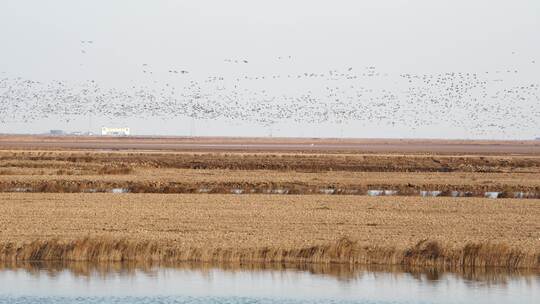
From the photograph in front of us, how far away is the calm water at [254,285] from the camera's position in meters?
19.6

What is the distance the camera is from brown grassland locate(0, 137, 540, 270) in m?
22.9

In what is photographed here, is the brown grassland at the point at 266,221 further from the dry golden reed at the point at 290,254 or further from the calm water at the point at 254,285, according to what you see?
the calm water at the point at 254,285

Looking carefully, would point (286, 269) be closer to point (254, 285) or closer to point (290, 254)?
point (290, 254)

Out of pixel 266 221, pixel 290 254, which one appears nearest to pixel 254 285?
pixel 290 254

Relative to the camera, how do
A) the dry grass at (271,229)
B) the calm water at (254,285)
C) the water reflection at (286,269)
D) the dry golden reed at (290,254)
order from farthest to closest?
1. the dry grass at (271,229)
2. the dry golden reed at (290,254)
3. the water reflection at (286,269)
4. the calm water at (254,285)

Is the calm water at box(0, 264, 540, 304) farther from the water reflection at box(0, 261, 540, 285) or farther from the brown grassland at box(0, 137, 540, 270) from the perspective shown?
the brown grassland at box(0, 137, 540, 270)

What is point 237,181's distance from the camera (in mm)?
48781

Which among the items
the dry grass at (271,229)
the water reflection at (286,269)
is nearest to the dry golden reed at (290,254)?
the dry grass at (271,229)

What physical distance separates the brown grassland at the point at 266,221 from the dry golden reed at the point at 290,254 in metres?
0.03

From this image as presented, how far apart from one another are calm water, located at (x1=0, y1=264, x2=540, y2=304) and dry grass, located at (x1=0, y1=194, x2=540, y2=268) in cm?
67

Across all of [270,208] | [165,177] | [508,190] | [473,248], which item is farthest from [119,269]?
[165,177]

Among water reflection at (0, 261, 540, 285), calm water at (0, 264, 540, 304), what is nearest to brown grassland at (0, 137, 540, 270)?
water reflection at (0, 261, 540, 285)

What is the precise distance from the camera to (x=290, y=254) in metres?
23.0

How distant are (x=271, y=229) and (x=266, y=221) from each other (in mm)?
2100
